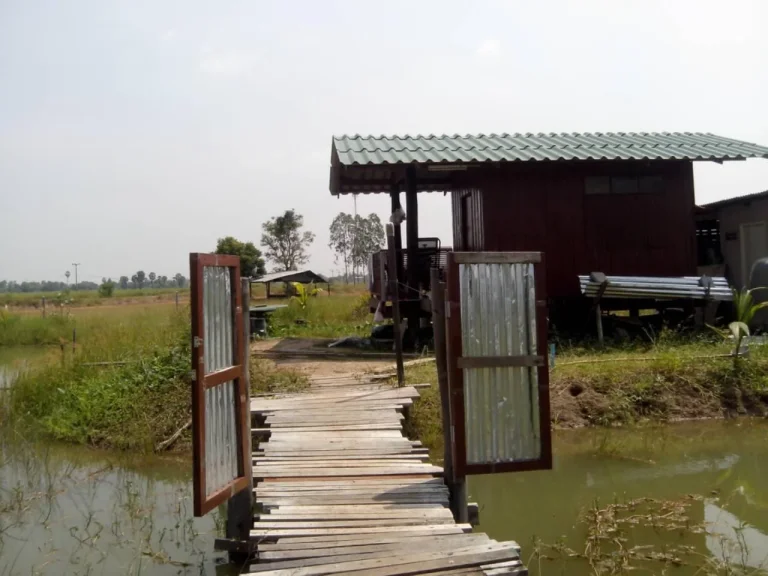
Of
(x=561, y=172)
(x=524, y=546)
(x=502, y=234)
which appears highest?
(x=561, y=172)

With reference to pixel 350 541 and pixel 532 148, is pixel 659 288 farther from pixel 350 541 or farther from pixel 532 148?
pixel 350 541

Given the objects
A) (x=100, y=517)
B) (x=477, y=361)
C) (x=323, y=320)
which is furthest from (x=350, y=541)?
(x=323, y=320)

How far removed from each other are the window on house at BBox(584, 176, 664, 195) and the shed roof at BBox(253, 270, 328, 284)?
1693 centimetres

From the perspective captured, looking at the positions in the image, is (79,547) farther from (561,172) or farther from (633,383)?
(561,172)

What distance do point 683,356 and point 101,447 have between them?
25.4 ft

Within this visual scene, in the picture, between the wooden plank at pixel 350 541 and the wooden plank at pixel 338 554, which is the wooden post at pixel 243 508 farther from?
the wooden plank at pixel 338 554

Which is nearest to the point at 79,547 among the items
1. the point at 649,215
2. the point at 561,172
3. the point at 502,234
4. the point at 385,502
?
the point at 385,502

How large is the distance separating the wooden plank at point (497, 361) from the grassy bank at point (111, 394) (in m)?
5.13

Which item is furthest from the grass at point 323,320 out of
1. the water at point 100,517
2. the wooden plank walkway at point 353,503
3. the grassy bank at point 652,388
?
the wooden plank walkway at point 353,503

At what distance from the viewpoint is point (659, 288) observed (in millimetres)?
11969

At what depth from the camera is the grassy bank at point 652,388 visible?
925cm

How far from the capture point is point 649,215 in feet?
42.6

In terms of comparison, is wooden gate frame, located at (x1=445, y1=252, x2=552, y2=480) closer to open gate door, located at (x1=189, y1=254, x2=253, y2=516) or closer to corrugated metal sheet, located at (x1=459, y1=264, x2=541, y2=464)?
corrugated metal sheet, located at (x1=459, y1=264, x2=541, y2=464)

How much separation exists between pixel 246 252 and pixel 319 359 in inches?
1411
